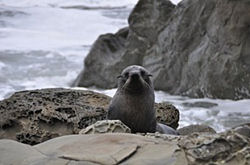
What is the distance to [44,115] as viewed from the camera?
470cm

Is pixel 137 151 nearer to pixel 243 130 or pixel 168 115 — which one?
pixel 243 130

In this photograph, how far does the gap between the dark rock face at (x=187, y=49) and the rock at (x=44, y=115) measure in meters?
3.52

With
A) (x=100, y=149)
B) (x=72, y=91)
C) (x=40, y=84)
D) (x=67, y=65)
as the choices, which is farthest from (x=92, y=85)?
(x=100, y=149)

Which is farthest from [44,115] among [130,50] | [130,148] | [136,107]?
[130,50]

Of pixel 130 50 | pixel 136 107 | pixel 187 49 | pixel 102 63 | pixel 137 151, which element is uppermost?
pixel 137 151

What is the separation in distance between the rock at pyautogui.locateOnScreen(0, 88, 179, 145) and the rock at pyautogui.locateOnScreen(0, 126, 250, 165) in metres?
1.52

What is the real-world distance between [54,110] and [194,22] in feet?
16.0

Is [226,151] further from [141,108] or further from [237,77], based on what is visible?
[237,77]

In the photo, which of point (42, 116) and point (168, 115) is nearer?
point (42, 116)

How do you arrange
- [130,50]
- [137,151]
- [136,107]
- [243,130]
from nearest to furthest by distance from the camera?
[137,151], [243,130], [136,107], [130,50]

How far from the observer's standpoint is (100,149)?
9.39 feet

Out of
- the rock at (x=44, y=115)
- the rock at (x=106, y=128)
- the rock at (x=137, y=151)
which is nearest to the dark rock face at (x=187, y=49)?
the rock at (x=44, y=115)

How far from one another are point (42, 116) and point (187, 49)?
481 centimetres

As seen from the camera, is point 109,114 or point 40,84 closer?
point 109,114
